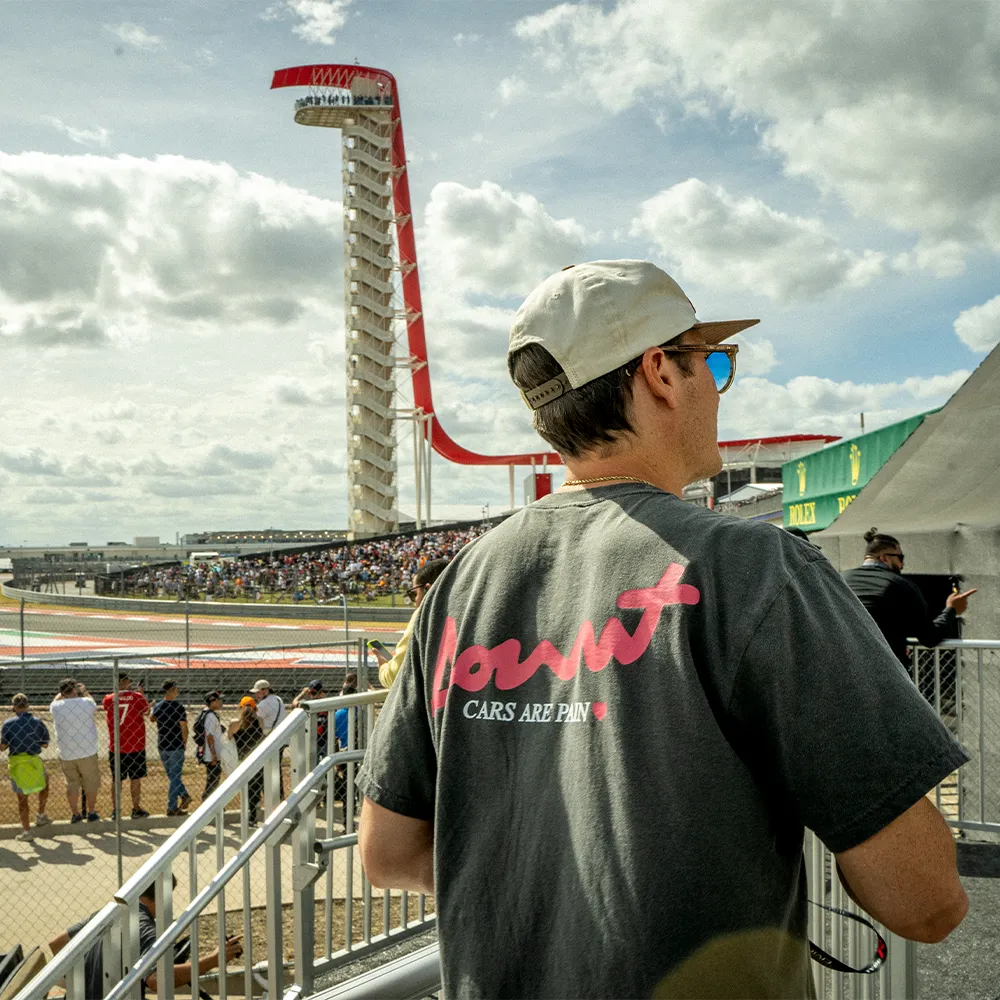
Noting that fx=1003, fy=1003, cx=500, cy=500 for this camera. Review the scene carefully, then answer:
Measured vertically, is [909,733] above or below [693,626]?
below

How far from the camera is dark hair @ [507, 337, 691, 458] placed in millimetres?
1290

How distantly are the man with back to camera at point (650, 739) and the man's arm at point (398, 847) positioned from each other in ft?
0.27

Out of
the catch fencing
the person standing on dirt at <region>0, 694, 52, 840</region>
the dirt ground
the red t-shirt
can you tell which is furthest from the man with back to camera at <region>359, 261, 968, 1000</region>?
the person standing on dirt at <region>0, 694, 52, 840</region>

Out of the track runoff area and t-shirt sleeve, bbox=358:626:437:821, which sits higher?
t-shirt sleeve, bbox=358:626:437:821

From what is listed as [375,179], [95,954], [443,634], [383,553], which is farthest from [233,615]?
[375,179]

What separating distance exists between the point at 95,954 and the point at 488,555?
4.66m

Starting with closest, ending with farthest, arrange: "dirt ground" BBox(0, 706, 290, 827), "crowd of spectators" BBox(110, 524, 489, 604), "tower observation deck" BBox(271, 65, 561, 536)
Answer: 1. "dirt ground" BBox(0, 706, 290, 827)
2. "crowd of spectators" BBox(110, 524, 489, 604)
3. "tower observation deck" BBox(271, 65, 561, 536)

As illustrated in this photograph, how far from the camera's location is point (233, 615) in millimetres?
34406

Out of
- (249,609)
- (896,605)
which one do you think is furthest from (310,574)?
(896,605)

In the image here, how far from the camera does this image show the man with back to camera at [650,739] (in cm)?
101

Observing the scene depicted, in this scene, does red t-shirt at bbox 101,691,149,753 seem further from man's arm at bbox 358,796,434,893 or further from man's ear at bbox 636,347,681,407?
man's ear at bbox 636,347,681,407

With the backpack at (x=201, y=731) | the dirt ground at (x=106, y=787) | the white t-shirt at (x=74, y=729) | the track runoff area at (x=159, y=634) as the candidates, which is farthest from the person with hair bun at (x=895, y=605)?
the track runoff area at (x=159, y=634)

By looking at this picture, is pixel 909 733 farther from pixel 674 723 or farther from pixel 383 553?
pixel 383 553

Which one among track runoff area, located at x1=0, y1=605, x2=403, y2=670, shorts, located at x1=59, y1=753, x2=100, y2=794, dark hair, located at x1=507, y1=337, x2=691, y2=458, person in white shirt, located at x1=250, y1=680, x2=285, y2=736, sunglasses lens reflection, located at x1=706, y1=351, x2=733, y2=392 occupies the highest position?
sunglasses lens reflection, located at x1=706, y1=351, x2=733, y2=392
